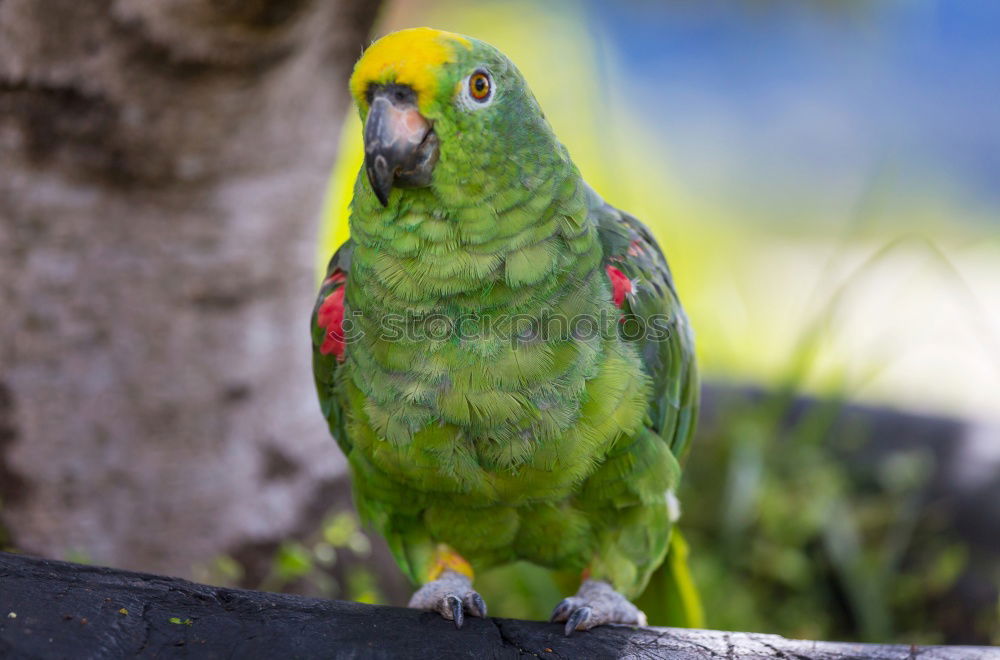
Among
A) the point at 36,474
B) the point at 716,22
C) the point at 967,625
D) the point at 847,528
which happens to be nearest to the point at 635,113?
the point at 716,22

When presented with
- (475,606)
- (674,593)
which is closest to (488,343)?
(475,606)

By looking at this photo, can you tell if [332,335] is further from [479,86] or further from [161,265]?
[161,265]

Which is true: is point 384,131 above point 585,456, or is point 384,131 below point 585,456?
above

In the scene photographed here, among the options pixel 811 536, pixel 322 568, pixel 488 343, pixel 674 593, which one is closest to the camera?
pixel 488 343

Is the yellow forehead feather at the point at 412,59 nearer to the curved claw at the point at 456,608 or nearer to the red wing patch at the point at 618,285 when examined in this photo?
the red wing patch at the point at 618,285

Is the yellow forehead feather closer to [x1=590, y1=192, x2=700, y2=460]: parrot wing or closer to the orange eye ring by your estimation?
the orange eye ring

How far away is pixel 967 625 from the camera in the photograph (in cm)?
291

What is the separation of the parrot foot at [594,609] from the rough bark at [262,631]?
0.05 m

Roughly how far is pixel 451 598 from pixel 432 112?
0.91 metres

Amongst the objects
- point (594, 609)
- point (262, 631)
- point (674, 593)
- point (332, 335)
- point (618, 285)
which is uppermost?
point (618, 285)

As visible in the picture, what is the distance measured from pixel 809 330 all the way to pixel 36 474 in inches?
100

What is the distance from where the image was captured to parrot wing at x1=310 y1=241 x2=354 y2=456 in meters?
1.86

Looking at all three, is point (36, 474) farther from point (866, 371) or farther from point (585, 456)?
point (866, 371)

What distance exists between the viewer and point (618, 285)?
176cm
